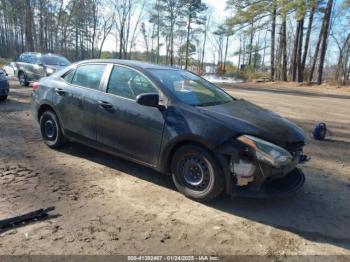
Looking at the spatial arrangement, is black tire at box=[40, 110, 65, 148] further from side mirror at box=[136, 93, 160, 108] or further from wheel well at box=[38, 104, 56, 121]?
side mirror at box=[136, 93, 160, 108]

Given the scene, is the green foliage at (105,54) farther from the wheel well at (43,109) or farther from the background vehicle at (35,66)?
the wheel well at (43,109)

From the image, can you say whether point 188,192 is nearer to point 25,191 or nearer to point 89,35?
point 25,191

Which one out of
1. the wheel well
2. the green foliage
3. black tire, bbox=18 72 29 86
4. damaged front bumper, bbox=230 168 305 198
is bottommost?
damaged front bumper, bbox=230 168 305 198

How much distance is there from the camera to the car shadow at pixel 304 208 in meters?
3.95

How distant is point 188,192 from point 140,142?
3.04 feet

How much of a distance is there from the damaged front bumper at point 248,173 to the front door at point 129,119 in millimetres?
980

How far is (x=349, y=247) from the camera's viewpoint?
12.0 feet

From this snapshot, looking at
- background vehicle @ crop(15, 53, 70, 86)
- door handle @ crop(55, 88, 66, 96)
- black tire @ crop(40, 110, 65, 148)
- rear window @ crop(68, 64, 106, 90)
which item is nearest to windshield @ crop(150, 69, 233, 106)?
rear window @ crop(68, 64, 106, 90)

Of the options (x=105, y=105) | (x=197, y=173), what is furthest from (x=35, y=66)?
(x=197, y=173)

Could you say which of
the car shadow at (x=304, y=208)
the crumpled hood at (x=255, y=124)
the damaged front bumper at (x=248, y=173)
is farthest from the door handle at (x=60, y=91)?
the damaged front bumper at (x=248, y=173)

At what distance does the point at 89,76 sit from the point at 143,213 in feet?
8.65

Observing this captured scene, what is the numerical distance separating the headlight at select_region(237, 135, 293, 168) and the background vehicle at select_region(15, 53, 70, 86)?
1360cm

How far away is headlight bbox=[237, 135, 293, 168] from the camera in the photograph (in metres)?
4.06

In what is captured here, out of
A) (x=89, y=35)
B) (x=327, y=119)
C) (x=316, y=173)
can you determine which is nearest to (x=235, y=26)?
(x=327, y=119)
